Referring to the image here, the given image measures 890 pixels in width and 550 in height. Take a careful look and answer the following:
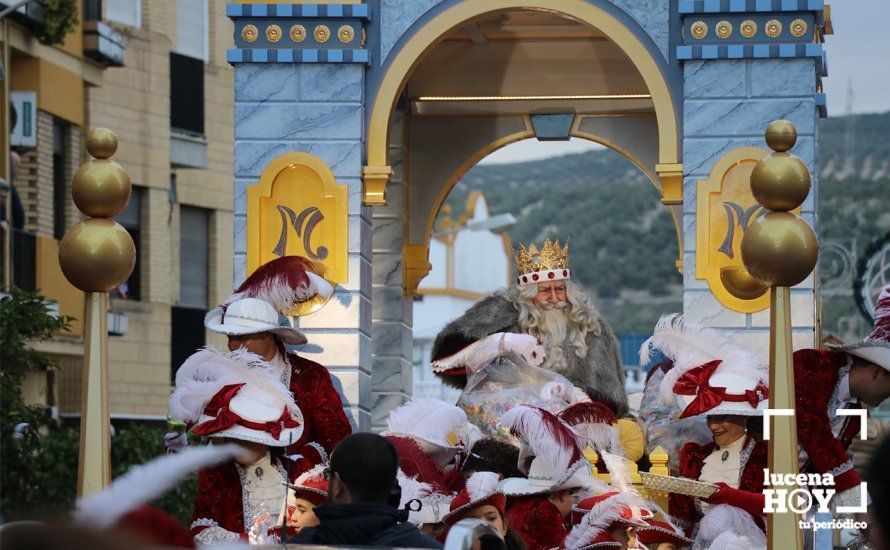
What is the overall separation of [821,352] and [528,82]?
453 cm

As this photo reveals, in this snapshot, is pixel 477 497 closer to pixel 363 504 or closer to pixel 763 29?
pixel 363 504

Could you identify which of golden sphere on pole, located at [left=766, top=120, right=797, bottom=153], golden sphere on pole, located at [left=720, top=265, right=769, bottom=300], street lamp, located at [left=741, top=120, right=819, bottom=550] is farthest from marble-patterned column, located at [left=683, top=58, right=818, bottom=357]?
street lamp, located at [left=741, top=120, right=819, bottom=550]

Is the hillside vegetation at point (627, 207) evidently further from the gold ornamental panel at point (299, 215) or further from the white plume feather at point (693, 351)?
the white plume feather at point (693, 351)

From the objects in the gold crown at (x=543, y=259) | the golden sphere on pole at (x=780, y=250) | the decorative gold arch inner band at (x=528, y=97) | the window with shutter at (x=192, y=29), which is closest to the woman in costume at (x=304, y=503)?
the golden sphere on pole at (x=780, y=250)

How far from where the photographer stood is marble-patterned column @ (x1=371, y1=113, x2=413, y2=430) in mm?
12930

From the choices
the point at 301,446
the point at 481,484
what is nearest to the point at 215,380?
the point at 301,446

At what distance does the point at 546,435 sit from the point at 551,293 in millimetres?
2362

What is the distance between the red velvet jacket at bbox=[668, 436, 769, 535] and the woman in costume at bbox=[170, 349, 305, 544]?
6.33 ft

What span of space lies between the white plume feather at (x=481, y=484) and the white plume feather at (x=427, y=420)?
1207 millimetres

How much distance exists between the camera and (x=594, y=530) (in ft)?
28.6

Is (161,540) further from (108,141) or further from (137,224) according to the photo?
(137,224)

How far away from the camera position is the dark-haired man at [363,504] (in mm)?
Answer: 5820

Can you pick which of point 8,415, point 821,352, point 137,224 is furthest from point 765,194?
point 137,224

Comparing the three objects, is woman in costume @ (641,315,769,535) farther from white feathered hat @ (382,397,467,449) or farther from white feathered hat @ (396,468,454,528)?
white feathered hat @ (396,468,454,528)
